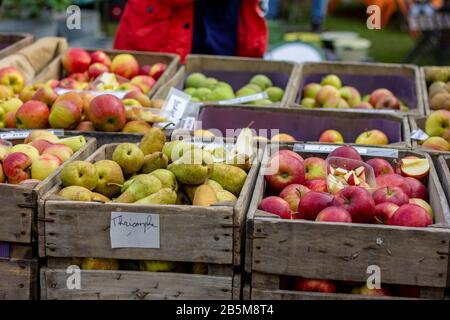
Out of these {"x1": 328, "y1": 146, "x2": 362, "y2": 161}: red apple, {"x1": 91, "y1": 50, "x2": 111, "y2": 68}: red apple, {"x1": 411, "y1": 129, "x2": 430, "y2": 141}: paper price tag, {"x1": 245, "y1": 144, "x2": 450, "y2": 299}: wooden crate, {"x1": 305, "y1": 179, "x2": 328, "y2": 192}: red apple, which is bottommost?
{"x1": 245, "y1": 144, "x2": 450, "y2": 299}: wooden crate

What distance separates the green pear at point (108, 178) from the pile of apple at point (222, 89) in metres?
1.33

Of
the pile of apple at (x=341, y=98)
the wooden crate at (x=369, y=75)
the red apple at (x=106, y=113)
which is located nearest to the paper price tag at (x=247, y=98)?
the pile of apple at (x=341, y=98)

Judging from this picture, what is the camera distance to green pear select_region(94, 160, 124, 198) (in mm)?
2297

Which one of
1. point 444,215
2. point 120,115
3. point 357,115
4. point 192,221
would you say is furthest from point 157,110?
point 444,215

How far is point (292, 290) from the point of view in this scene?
206 cm

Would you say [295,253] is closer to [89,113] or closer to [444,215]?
[444,215]

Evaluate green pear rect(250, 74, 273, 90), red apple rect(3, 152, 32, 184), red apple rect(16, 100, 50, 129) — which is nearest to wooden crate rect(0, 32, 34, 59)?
red apple rect(16, 100, 50, 129)

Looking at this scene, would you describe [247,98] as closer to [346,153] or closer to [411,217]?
[346,153]

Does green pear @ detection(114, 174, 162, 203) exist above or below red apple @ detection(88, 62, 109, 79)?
below

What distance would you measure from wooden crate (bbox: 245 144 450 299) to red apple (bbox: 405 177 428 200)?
1.03 feet

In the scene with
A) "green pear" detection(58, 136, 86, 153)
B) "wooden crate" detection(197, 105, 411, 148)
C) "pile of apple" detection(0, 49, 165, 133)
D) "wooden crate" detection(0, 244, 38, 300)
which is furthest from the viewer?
"wooden crate" detection(197, 105, 411, 148)

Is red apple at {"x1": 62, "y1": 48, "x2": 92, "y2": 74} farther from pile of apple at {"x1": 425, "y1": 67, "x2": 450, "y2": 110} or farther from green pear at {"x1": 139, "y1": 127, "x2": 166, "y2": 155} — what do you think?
pile of apple at {"x1": 425, "y1": 67, "x2": 450, "y2": 110}

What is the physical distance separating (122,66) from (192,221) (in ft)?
7.10

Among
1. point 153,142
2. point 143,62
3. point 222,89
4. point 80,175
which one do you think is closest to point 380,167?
point 153,142
